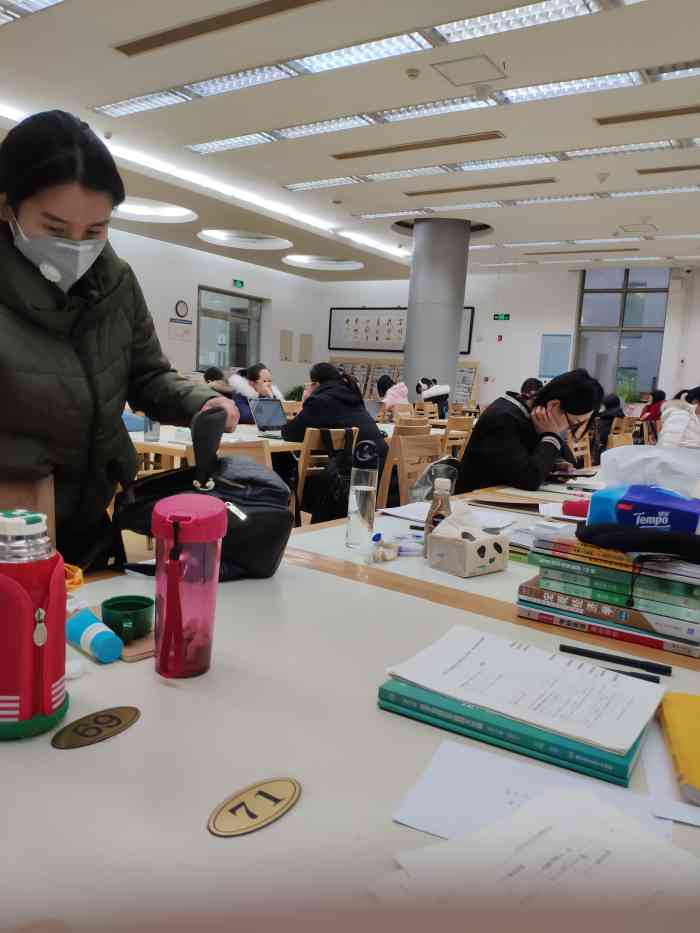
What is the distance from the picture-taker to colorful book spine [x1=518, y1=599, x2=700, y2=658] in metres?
1.03

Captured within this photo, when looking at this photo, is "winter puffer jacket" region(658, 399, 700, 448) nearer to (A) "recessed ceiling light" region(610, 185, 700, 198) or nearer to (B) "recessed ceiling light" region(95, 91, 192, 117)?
(A) "recessed ceiling light" region(610, 185, 700, 198)

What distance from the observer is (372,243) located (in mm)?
11219

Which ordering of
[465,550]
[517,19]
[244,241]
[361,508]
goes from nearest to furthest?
[465,550]
[361,508]
[517,19]
[244,241]

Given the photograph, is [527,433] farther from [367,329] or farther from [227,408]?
[367,329]

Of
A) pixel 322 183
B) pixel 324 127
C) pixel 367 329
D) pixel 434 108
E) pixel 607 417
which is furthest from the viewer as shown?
pixel 367 329

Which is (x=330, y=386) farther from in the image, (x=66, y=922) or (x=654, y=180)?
(x=654, y=180)

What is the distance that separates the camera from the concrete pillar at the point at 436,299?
30.8ft

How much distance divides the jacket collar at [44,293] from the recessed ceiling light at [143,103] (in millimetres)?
5185

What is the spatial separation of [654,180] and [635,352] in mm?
5874

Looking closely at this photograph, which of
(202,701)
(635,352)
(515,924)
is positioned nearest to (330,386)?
(202,701)

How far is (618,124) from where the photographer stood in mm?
5688

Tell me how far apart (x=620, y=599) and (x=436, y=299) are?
885cm

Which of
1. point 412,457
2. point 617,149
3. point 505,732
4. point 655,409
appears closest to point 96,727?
point 505,732

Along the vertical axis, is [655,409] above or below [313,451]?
above
